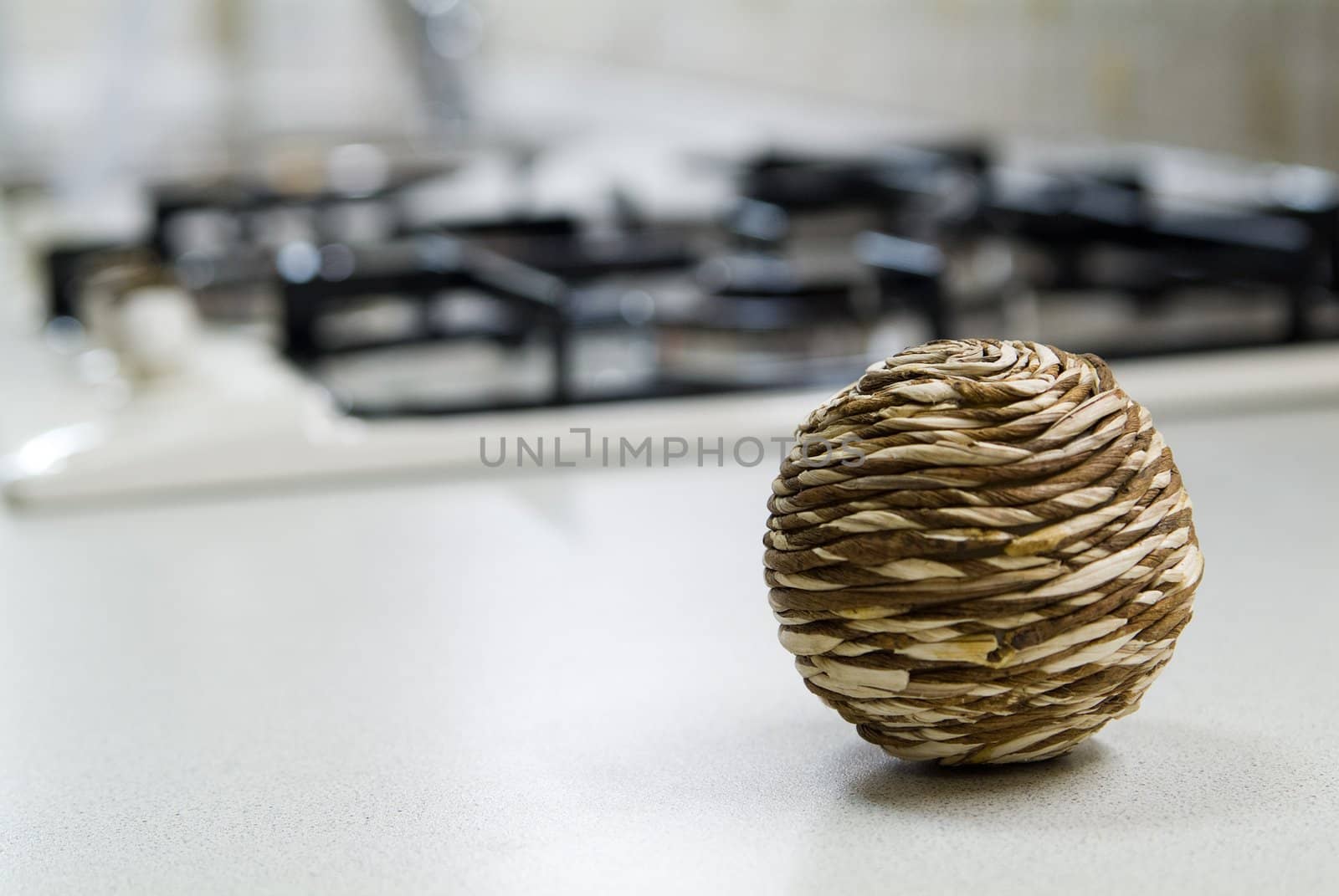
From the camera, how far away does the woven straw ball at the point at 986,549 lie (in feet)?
1.16

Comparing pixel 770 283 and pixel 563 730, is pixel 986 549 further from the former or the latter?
pixel 770 283

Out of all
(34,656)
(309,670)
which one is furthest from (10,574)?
(309,670)

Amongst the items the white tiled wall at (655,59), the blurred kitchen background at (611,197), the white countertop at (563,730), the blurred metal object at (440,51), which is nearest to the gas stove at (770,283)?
the blurred kitchen background at (611,197)

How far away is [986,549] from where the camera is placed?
351mm

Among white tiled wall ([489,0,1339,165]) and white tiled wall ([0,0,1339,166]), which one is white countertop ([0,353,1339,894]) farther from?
white tiled wall ([0,0,1339,166])

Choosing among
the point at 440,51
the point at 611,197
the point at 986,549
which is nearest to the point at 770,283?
the point at 611,197

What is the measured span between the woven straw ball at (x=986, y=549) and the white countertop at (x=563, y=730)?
4cm

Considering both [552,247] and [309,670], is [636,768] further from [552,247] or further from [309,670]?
[552,247]

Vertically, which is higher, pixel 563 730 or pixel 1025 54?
pixel 1025 54

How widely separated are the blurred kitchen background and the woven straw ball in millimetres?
632

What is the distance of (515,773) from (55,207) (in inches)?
81.9

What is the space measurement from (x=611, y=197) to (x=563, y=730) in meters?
1.64

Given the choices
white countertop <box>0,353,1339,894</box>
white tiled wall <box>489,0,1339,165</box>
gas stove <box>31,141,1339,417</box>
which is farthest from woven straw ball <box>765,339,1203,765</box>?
white tiled wall <box>489,0,1339,165</box>

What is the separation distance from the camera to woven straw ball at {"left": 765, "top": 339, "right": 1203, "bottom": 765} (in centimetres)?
35
